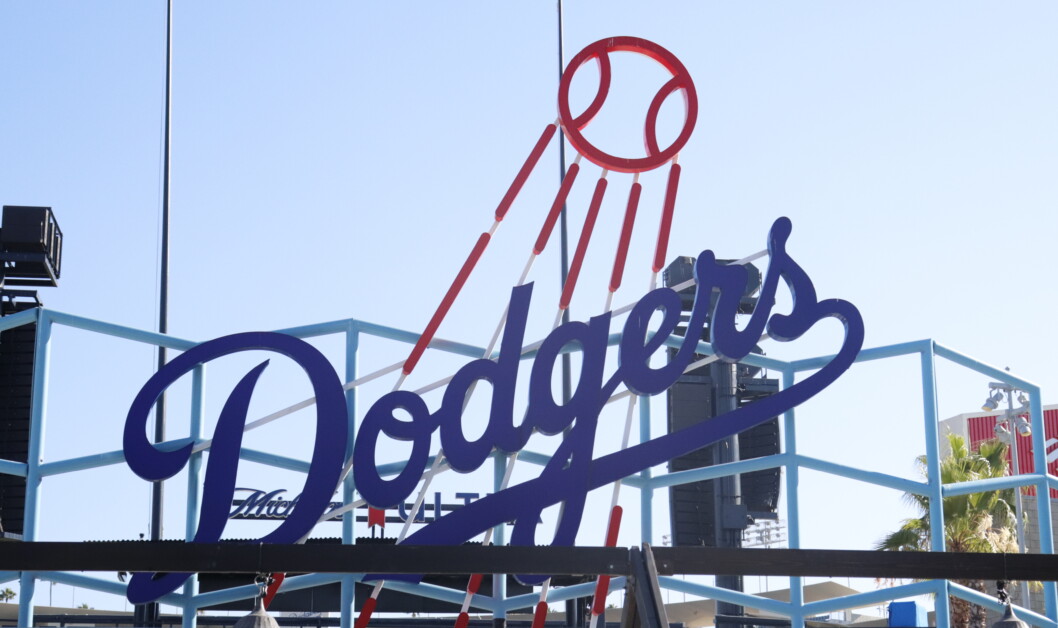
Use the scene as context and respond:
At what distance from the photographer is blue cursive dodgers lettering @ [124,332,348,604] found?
1280 cm

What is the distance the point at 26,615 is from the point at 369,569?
397 inches

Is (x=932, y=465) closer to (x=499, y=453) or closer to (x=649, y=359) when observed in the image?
(x=649, y=359)

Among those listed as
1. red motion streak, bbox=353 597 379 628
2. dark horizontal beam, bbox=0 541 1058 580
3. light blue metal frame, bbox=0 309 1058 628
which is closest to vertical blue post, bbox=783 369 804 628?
light blue metal frame, bbox=0 309 1058 628

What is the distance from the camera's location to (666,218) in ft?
47.2

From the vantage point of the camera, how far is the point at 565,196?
14.2 meters

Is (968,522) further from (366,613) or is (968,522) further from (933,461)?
(366,613)

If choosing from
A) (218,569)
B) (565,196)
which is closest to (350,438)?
(565,196)

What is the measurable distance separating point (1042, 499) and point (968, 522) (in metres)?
9.37

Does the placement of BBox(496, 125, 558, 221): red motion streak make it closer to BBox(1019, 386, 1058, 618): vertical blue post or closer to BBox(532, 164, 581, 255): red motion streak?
BBox(532, 164, 581, 255): red motion streak

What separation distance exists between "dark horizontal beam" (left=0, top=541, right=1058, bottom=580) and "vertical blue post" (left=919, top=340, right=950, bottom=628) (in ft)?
34.2

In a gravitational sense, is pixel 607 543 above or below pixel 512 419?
below

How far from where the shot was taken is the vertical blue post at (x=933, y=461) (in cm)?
1465

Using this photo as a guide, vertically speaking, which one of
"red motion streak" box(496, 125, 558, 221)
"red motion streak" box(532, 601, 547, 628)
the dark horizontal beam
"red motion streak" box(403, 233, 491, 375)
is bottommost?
"red motion streak" box(532, 601, 547, 628)

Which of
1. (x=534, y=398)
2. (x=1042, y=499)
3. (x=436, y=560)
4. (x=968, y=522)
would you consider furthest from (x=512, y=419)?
(x=968, y=522)
